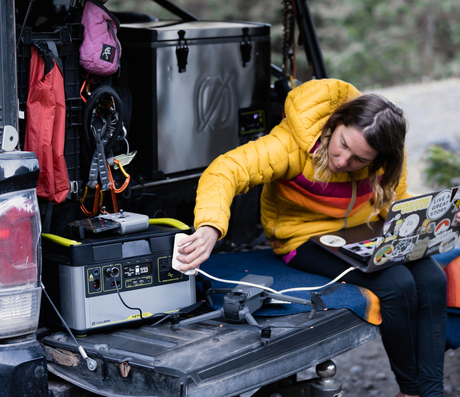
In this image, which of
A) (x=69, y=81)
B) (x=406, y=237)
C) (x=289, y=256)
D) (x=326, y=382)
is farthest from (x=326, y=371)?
(x=69, y=81)

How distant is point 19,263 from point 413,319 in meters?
1.59

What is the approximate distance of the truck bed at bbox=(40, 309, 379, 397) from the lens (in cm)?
183

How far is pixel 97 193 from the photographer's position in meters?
2.47

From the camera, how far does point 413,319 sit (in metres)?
2.59

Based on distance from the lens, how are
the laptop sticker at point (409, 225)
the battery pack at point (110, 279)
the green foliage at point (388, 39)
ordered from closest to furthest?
the battery pack at point (110, 279), the laptop sticker at point (409, 225), the green foliage at point (388, 39)

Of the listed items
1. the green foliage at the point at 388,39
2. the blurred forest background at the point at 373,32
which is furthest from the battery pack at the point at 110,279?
the green foliage at the point at 388,39

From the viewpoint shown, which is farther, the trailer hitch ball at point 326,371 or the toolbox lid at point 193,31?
the toolbox lid at point 193,31

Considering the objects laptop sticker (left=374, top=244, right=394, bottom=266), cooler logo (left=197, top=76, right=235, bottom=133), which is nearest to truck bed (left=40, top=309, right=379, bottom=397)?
laptop sticker (left=374, top=244, right=394, bottom=266)

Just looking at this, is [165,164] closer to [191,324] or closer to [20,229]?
[191,324]

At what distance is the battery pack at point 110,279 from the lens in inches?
81.4

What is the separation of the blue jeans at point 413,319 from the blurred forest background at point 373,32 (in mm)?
11556

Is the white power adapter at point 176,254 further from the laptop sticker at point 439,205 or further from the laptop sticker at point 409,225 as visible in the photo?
the laptop sticker at point 439,205

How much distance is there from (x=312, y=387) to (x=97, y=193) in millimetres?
1091

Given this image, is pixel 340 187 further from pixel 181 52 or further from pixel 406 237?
pixel 181 52
